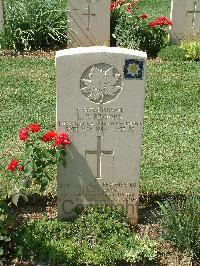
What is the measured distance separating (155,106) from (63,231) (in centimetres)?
350

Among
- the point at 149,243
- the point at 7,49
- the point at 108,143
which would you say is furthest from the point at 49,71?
the point at 149,243

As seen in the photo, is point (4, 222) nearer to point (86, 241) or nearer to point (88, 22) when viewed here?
point (86, 241)

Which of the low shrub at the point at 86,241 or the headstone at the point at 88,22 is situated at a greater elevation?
the headstone at the point at 88,22

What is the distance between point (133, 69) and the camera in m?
4.15

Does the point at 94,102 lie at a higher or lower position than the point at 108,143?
higher

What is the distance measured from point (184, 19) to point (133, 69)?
246 inches

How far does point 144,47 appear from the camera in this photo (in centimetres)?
990

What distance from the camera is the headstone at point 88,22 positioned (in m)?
9.66

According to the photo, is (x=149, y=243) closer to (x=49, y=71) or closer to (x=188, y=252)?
(x=188, y=252)

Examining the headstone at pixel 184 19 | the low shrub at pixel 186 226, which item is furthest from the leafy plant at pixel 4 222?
the headstone at pixel 184 19

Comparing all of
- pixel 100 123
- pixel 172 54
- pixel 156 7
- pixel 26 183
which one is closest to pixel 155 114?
pixel 172 54

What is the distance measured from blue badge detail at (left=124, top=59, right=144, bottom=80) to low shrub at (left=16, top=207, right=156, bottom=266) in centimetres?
127

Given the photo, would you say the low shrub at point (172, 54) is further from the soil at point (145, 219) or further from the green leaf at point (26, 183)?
the green leaf at point (26, 183)

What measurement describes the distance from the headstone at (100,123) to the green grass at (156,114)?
2.26 ft
